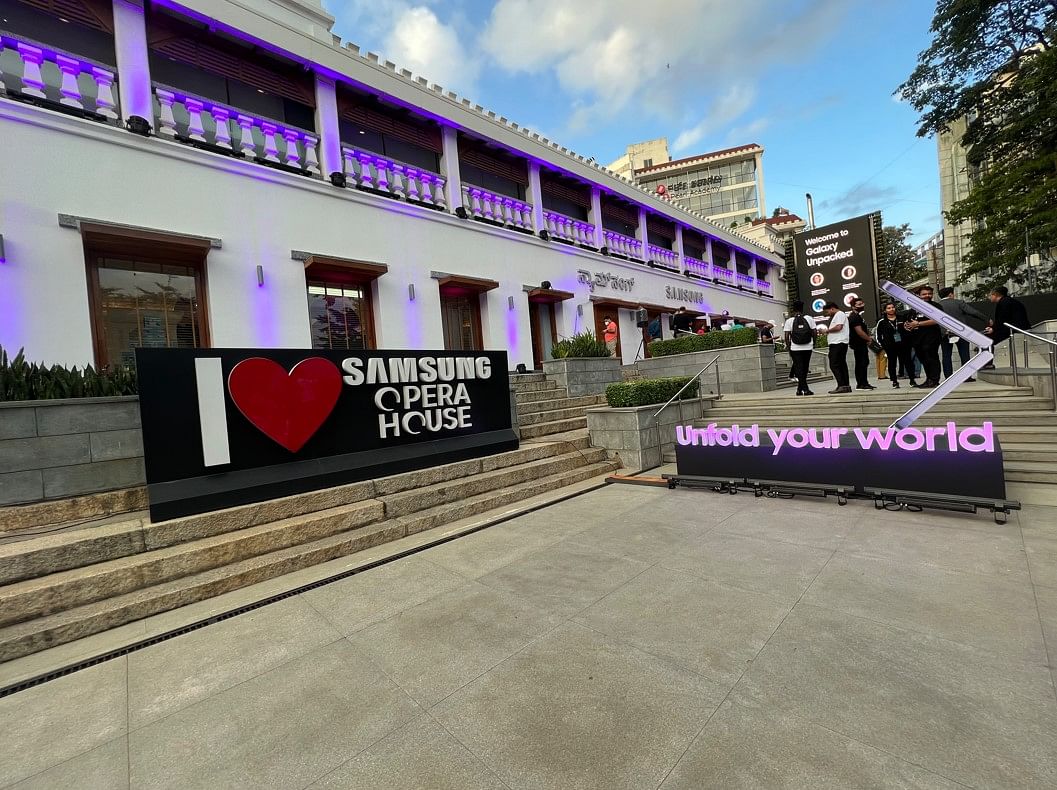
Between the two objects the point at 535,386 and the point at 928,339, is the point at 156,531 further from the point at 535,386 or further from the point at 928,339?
the point at 928,339

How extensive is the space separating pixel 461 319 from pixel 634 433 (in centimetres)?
655

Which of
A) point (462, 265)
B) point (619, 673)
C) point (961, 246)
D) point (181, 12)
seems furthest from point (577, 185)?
point (961, 246)

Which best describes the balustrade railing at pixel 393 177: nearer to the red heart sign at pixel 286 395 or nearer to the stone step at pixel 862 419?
the red heart sign at pixel 286 395

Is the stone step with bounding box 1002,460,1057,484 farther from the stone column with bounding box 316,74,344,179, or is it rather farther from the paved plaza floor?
the stone column with bounding box 316,74,344,179

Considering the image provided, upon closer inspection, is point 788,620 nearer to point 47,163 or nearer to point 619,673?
point 619,673

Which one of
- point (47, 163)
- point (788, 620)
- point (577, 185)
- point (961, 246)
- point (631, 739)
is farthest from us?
point (961, 246)

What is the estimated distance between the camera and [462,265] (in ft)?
38.5

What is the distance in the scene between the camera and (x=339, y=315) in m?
10.1

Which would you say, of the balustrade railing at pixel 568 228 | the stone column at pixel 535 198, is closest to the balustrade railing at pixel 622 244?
the balustrade railing at pixel 568 228

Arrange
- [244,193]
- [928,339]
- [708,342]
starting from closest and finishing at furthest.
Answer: [928,339] < [244,193] < [708,342]

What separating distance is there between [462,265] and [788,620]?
10569 mm

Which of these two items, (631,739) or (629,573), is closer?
(631,739)

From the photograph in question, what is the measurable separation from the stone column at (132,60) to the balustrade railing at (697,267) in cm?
1846

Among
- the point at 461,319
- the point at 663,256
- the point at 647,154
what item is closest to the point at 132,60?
the point at 461,319
